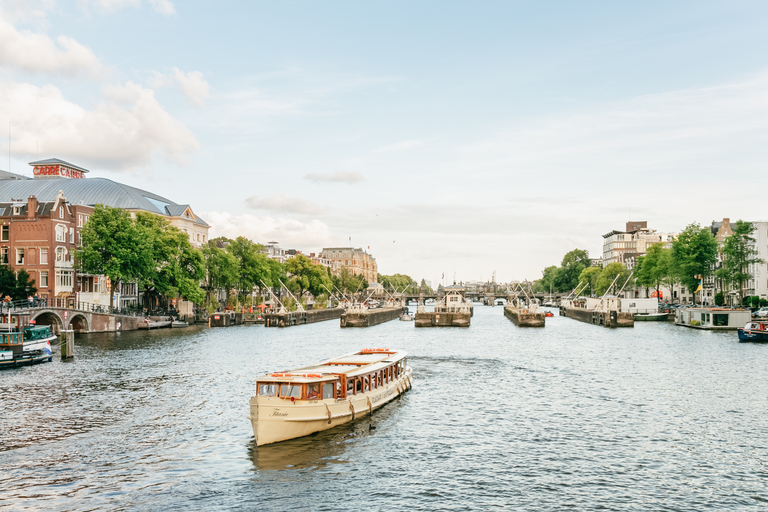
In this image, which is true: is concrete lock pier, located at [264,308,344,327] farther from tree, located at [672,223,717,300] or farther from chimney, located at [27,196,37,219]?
tree, located at [672,223,717,300]

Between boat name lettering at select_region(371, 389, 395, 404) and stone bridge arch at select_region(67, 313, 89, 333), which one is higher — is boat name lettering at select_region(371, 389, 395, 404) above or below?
below

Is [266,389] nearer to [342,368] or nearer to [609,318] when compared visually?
[342,368]

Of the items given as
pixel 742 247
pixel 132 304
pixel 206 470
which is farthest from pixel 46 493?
pixel 742 247

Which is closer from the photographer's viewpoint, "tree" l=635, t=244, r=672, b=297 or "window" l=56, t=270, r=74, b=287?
"window" l=56, t=270, r=74, b=287

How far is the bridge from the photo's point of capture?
9250 centimetres

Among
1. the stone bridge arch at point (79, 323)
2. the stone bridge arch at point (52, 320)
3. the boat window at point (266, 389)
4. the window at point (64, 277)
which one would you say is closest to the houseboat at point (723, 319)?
the boat window at point (266, 389)

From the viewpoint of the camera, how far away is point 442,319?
146 m

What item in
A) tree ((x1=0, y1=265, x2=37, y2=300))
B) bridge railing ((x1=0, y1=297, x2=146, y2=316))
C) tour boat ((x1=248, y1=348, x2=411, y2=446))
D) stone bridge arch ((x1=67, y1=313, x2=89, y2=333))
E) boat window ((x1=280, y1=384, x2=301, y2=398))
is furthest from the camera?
stone bridge arch ((x1=67, y1=313, x2=89, y2=333))

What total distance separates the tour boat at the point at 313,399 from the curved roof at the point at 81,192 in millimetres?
117124

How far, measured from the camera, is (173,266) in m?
125

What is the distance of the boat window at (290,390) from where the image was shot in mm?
37562

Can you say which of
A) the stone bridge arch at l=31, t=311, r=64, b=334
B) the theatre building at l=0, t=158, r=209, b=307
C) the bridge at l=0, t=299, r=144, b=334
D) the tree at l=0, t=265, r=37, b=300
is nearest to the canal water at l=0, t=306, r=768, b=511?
the bridge at l=0, t=299, r=144, b=334

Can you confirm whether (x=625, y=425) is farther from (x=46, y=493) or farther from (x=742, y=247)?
(x=742, y=247)

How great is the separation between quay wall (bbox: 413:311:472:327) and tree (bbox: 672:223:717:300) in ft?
159
